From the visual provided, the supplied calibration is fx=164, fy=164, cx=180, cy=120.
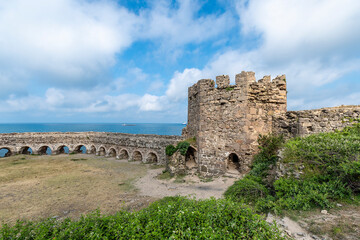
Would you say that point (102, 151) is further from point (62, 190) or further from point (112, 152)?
point (62, 190)

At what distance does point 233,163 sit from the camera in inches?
499

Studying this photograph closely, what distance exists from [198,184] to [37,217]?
31.6ft

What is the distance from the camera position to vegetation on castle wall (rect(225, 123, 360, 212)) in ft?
17.3

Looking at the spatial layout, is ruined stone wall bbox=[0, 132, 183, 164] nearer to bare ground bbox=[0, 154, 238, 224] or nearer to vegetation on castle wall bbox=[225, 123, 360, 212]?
bare ground bbox=[0, 154, 238, 224]

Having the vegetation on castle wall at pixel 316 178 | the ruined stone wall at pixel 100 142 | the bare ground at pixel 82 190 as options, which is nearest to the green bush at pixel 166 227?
the vegetation on castle wall at pixel 316 178

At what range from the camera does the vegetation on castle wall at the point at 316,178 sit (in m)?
5.26

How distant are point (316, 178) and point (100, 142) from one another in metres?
29.8

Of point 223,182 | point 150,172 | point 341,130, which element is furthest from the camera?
point 150,172

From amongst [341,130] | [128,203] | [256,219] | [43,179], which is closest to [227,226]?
[256,219]

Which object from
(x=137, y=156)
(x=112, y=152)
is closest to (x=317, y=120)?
(x=137, y=156)

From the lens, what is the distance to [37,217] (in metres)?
8.79

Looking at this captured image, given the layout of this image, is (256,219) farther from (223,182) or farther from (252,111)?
(252,111)

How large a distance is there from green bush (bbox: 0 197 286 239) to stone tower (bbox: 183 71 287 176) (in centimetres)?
766

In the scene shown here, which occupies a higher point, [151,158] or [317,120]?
[317,120]
